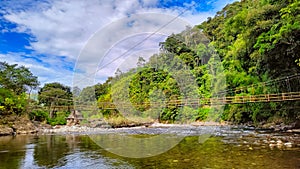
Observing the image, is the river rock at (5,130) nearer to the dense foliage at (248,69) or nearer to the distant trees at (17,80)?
the distant trees at (17,80)

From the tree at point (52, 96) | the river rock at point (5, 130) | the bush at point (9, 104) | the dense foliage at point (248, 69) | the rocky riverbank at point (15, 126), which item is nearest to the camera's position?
the dense foliage at point (248, 69)

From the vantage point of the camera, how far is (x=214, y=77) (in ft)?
74.1

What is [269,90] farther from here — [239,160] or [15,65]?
[15,65]

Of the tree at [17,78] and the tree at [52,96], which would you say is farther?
the tree at [52,96]

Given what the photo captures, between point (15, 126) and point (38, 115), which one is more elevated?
point (38, 115)

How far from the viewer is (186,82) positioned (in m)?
20.2

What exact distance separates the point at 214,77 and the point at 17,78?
58.8 ft

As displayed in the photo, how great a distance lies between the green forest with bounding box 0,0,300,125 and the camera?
8.94 meters

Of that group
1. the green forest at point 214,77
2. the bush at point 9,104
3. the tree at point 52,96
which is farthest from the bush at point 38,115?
the tree at point 52,96

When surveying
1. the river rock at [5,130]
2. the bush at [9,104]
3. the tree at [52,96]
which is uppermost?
the tree at [52,96]

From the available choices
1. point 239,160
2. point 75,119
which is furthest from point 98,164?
point 75,119

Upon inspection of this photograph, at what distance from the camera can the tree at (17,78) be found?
2093 centimetres

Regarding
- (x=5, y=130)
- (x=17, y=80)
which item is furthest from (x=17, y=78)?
(x=5, y=130)

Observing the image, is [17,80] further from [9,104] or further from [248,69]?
[248,69]
